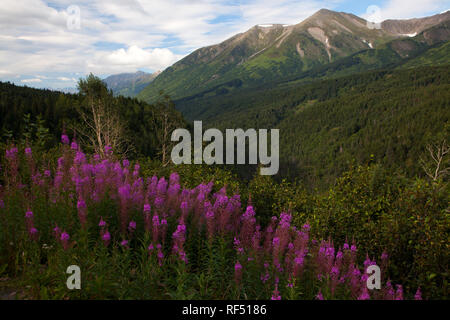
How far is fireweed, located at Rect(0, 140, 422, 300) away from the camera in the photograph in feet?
12.3

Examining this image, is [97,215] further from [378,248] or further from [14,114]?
[14,114]

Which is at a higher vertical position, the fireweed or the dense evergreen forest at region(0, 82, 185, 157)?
the dense evergreen forest at region(0, 82, 185, 157)

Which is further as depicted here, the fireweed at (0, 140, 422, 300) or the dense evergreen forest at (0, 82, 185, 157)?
the dense evergreen forest at (0, 82, 185, 157)

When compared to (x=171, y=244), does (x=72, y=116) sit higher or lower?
higher

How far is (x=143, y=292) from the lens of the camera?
3.52 meters

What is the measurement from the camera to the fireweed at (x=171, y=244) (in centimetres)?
376

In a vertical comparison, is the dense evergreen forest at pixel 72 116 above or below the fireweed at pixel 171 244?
above

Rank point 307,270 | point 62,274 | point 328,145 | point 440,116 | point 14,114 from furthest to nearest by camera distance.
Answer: point 328,145, point 440,116, point 14,114, point 307,270, point 62,274

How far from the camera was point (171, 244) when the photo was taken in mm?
4633

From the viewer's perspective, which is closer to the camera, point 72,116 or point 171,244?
point 171,244

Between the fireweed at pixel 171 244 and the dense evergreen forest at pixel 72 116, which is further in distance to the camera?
the dense evergreen forest at pixel 72 116
